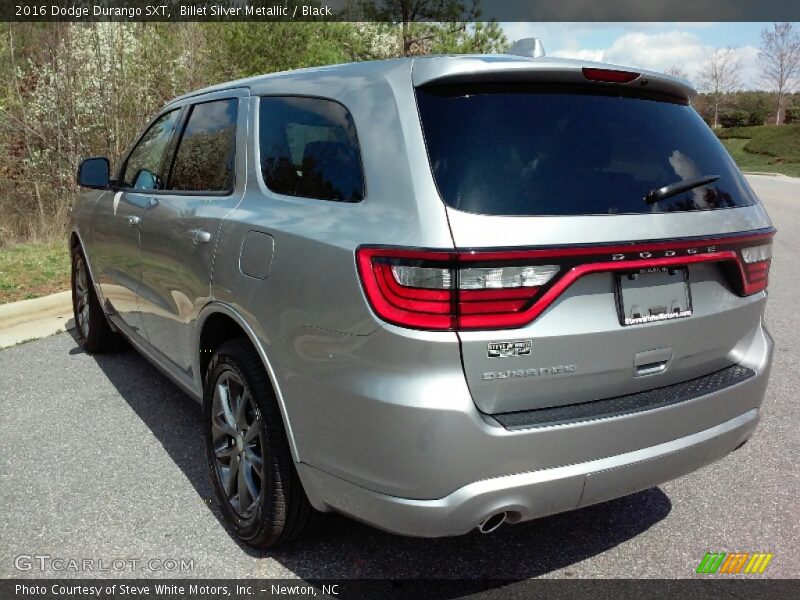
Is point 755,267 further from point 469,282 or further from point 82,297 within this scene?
point 82,297

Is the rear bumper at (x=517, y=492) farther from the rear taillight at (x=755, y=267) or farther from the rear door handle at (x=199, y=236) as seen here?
the rear door handle at (x=199, y=236)

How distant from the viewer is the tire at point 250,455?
8.75 feet

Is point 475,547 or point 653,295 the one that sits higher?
point 653,295

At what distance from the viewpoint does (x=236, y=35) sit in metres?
22.6

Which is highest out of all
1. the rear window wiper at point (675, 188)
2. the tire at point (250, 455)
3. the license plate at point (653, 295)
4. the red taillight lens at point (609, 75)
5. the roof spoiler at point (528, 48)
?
the roof spoiler at point (528, 48)

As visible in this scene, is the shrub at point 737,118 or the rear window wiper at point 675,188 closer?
the rear window wiper at point 675,188

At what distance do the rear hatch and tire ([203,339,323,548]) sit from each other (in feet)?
3.00

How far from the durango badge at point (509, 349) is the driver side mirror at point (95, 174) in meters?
3.42

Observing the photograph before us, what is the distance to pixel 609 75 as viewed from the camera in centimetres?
252

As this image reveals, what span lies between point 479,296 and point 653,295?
67 centimetres

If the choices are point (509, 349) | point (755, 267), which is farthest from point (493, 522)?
point (755, 267)

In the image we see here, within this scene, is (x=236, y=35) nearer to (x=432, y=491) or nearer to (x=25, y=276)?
(x=25, y=276)

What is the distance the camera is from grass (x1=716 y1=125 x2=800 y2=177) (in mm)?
36406

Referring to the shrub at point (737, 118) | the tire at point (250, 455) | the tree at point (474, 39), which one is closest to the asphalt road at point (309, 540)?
the tire at point (250, 455)
